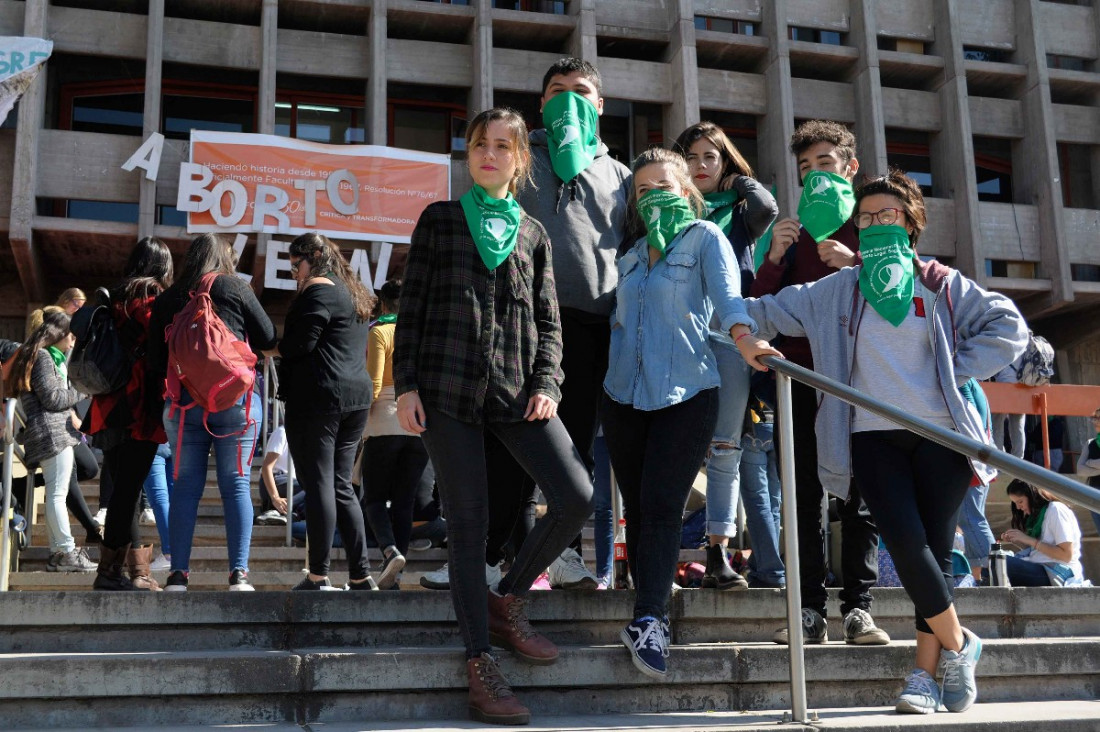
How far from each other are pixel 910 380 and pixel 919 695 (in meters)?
1.11

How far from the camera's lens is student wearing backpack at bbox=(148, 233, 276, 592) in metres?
5.23

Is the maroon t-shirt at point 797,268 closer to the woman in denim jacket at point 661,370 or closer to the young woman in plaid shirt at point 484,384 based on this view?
the woman in denim jacket at point 661,370

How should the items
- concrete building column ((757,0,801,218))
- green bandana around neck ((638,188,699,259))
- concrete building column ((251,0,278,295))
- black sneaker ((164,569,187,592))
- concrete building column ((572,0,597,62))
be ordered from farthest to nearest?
concrete building column ((757,0,801,218)), concrete building column ((572,0,597,62)), concrete building column ((251,0,278,295)), black sneaker ((164,569,187,592)), green bandana around neck ((638,188,699,259))

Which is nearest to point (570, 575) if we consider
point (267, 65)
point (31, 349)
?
point (31, 349)

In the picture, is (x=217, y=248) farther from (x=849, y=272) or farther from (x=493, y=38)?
(x=493, y=38)

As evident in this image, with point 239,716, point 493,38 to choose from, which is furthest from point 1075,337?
point 239,716

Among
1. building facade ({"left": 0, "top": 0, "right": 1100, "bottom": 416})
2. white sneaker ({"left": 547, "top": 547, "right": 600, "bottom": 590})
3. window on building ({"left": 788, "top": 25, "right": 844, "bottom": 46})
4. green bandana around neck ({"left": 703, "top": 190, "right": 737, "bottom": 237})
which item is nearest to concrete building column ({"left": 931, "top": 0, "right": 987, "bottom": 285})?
building facade ({"left": 0, "top": 0, "right": 1100, "bottom": 416})

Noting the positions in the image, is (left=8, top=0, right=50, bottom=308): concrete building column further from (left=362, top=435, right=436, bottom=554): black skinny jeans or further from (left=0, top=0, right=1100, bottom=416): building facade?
(left=362, top=435, right=436, bottom=554): black skinny jeans

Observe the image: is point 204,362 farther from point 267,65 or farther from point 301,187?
point 267,65

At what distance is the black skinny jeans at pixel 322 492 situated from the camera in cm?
533

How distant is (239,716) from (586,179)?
8.39 feet

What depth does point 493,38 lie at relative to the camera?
17547 millimetres

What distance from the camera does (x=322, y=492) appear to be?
5336mm

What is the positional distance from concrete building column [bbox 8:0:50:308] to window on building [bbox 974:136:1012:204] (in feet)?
47.1
